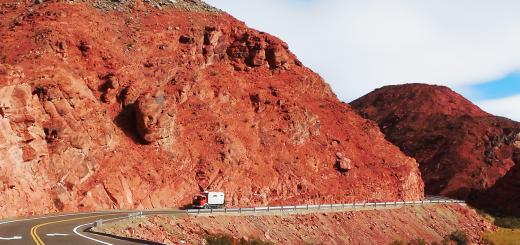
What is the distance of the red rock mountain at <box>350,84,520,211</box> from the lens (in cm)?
12412

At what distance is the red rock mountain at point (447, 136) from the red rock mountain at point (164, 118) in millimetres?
46722

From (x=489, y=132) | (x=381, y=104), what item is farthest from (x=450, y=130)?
(x=381, y=104)

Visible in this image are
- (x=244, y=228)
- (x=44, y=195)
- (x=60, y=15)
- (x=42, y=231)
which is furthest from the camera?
(x=60, y=15)

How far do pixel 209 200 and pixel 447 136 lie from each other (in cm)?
10082

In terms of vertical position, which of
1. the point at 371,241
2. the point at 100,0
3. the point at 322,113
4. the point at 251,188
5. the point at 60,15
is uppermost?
the point at 100,0

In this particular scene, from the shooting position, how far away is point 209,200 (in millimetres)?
50781

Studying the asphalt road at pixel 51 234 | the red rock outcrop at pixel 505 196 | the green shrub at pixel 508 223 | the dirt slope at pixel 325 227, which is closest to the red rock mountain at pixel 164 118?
the dirt slope at pixel 325 227

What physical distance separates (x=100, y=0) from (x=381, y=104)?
111m

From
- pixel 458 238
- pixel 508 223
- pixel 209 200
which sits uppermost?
pixel 209 200

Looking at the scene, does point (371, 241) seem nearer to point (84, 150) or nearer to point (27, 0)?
point (84, 150)

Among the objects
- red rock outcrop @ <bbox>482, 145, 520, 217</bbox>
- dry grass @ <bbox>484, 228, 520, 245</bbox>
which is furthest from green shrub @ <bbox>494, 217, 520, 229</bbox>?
red rock outcrop @ <bbox>482, 145, 520, 217</bbox>

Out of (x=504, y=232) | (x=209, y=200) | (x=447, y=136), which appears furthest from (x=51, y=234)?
(x=447, y=136)

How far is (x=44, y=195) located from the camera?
42.9m

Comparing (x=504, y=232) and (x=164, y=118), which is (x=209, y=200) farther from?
(x=504, y=232)
